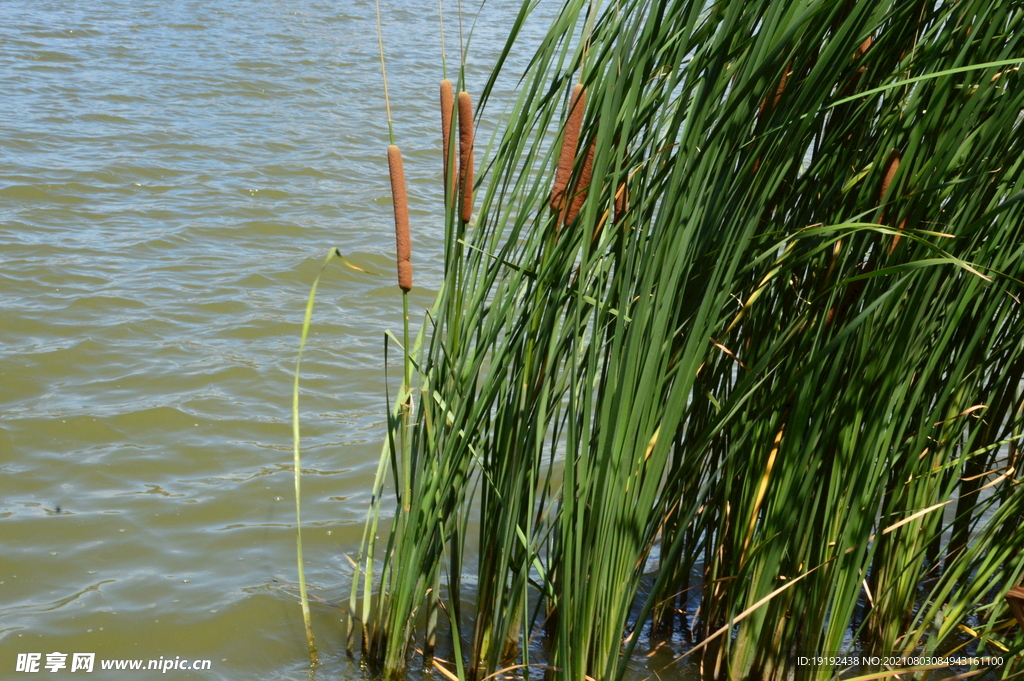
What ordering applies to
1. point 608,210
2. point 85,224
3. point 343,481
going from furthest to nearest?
1. point 85,224
2. point 343,481
3. point 608,210

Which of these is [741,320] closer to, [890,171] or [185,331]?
[890,171]

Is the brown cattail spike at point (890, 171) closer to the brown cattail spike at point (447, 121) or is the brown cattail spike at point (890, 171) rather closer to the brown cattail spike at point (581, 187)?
the brown cattail spike at point (581, 187)

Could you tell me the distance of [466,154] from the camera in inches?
67.9

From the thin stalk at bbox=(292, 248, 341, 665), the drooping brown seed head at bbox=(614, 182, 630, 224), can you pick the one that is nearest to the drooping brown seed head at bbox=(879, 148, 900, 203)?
the drooping brown seed head at bbox=(614, 182, 630, 224)

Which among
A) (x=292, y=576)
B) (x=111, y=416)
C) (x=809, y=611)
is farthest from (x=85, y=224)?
(x=809, y=611)

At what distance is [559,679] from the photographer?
1730 millimetres

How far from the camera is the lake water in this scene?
2738 millimetres

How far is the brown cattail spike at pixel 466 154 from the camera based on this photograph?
5.53ft

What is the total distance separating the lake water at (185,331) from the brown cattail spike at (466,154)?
1259 millimetres

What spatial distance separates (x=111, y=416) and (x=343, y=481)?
987 millimetres

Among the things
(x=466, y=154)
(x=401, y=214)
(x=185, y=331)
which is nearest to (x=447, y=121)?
(x=466, y=154)

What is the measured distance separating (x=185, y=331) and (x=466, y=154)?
303cm

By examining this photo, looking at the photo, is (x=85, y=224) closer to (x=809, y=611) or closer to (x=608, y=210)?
(x=608, y=210)

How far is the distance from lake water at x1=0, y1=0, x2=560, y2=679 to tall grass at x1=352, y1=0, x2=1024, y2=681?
90 centimetres
